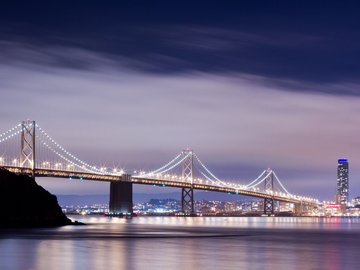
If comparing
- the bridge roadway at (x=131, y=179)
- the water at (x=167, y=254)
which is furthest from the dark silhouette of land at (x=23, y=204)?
the bridge roadway at (x=131, y=179)

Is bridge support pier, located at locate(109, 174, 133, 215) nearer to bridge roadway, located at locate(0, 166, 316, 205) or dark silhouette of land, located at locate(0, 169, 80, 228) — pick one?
bridge roadway, located at locate(0, 166, 316, 205)

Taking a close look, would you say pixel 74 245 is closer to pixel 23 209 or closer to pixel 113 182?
pixel 23 209

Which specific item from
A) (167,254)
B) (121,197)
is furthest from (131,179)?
(167,254)

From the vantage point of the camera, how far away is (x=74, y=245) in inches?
1737

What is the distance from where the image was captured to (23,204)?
6919 cm

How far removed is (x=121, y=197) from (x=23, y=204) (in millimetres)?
48965

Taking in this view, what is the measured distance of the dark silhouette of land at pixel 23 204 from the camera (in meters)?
66.7

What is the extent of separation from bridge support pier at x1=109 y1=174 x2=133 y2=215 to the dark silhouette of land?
40770mm

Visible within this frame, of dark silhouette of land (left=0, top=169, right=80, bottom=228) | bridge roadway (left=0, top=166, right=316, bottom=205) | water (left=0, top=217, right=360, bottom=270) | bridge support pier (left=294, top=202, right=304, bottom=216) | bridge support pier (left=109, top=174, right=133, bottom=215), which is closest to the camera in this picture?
water (left=0, top=217, right=360, bottom=270)

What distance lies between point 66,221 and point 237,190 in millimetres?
61441

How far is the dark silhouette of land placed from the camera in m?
66.7

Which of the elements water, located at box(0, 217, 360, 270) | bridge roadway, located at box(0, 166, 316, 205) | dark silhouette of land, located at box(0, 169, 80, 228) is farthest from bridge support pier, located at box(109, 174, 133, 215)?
water, located at box(0, 217, 360, 270)

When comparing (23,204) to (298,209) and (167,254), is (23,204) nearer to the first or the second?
(167,254)

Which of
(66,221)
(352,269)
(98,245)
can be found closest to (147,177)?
(66,221)
